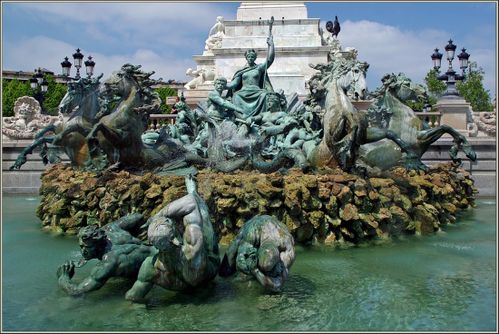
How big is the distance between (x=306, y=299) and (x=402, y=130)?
19.0 feet

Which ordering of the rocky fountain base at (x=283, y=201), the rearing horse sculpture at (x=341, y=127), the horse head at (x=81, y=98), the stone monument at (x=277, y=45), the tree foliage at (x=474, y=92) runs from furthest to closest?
the tree foliage at (x=474, y=92), the stone monument at (x=277, y=45), the horse head at (x=81, y=98), the rearing horse sculpture at (x=341, y=127), the rocky fountain base at (x=283, y=201)

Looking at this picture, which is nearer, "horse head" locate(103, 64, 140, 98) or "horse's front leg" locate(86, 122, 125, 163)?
"horse's front leg" locate(86, 122, 125, 163)

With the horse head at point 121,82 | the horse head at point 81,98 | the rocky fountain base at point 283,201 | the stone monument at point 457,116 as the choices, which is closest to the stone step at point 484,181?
the stone monument at point 457,116

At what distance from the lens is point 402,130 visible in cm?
939

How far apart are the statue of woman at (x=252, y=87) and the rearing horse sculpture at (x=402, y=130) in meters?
2.35

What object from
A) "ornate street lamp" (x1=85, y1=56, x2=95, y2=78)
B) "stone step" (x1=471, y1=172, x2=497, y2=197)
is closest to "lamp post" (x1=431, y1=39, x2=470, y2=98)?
"stone step" (x1=471, y1=172, x2=497, y2=197)

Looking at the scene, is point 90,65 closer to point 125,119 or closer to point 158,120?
point 158,120

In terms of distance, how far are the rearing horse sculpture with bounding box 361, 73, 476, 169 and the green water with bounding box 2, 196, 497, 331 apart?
282 cm

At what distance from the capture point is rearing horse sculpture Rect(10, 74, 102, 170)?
29.3 ft

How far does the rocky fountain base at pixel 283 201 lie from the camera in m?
6.88

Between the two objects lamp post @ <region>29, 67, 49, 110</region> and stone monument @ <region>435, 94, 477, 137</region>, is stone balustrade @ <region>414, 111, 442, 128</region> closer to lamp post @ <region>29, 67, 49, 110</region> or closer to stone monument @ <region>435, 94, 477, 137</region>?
stone monument @ <region>435, 94, 477, 137</region>

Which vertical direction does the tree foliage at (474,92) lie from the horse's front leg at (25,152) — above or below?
above

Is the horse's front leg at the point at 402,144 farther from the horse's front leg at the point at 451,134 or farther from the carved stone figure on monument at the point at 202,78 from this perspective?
the carved stone figure on monument at the point at 202,78

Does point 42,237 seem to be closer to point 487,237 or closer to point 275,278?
point 275,278
